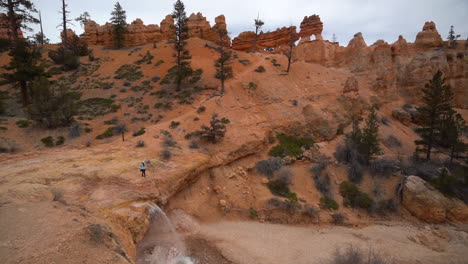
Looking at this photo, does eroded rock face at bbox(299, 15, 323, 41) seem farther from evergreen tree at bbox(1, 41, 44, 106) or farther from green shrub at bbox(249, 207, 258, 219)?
evergreen tree at bbox(1, 41, 44, 106)

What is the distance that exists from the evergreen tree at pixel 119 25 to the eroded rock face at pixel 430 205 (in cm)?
4709

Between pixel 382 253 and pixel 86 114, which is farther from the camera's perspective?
pixel 86 114

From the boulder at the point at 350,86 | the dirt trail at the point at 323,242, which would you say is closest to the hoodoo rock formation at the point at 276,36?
the boulder at the point at 350,86

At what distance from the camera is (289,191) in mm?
17375

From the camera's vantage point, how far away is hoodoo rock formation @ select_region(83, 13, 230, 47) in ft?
144

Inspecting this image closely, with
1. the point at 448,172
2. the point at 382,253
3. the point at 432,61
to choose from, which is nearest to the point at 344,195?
the point at 382,253

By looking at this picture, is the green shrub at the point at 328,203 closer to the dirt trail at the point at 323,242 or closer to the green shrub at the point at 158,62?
the dirt trail at the point at 323,242

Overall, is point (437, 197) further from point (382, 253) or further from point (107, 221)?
point (107, 221)

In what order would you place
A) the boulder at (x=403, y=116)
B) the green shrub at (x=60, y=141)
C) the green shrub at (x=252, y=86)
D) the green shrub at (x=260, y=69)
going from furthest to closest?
the green shrub at (x=260, y=69) < the boulder at (x=403, y=116) < the green shrub at (x=252, y=86) < the green shrub at (x=60, y=141)

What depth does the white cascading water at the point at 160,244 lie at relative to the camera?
1026 cm

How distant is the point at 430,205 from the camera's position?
15.9 meters

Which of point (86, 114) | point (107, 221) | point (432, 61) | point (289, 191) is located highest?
point (432, 61)

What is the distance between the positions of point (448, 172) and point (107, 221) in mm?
23585

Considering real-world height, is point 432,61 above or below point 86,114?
above
